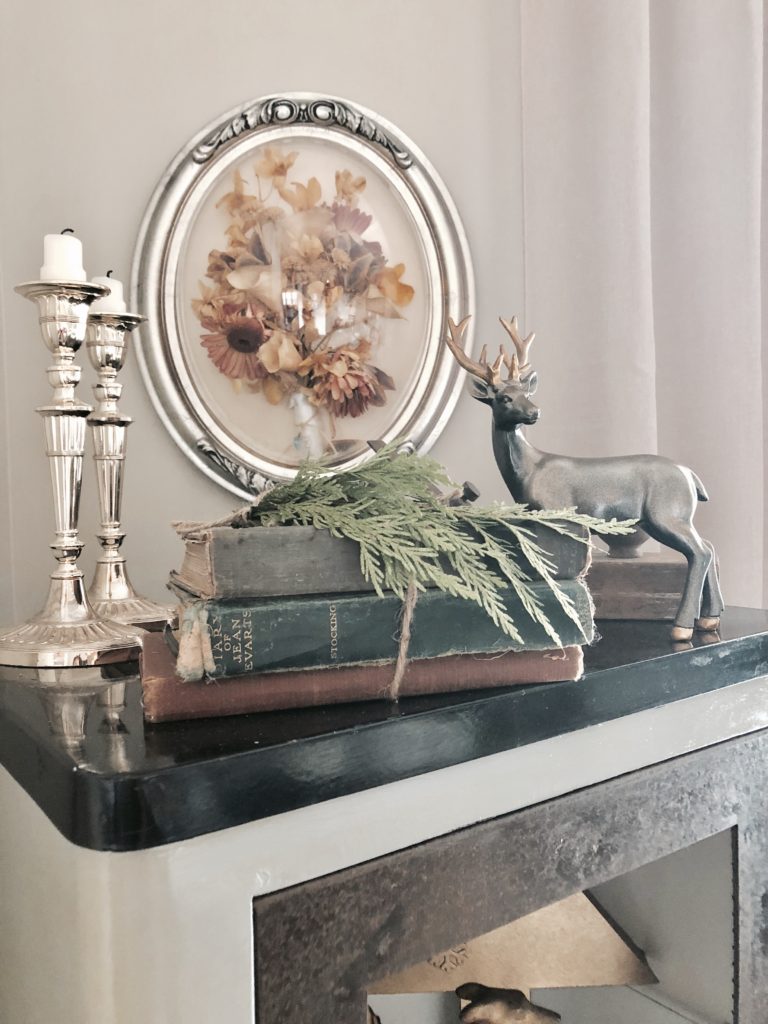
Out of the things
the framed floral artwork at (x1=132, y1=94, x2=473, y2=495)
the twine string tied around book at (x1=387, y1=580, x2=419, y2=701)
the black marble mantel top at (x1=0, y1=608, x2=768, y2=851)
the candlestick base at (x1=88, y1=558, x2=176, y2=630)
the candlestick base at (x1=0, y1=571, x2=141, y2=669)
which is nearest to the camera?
the black marble mantel top at (x1=0, y1=608, x2=768, y2=851)

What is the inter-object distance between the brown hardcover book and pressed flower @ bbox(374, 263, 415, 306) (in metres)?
0.65

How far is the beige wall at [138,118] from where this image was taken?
0.94m

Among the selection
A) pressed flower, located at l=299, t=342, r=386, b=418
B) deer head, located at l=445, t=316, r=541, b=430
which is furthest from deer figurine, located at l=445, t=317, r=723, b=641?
pressed flower, located at l=299, t=342, r=386, b=418

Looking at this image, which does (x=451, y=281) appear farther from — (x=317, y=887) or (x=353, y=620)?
(x=317, y=887)

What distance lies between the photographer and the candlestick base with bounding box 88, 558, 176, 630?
0.85m

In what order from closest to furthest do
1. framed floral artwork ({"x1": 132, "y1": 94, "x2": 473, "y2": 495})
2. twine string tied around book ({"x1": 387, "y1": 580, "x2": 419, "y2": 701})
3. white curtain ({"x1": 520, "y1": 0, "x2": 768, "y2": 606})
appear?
twine string tied around book ({"x1": 387, "y1": 580, "x2": 419, "y2": 701}) → framed floral artwork ({"x1": 132, "y1": 94, "x2": 473, "y2": 495}) → white curtain ({"x1": 520, "y1": 0, "x2": 768, "y2": 606})

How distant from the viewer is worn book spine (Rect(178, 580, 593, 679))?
0.53 metres

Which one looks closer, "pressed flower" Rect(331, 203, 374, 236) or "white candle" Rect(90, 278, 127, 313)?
"white candle" Rect(90, 278, 127, 313)

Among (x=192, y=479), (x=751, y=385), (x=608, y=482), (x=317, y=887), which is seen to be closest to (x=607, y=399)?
(x=751, y=385)

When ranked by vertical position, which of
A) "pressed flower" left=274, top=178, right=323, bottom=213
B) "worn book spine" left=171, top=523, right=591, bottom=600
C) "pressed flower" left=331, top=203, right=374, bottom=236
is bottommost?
"worn book spine" left=171, top=523, right=591, bottom=600

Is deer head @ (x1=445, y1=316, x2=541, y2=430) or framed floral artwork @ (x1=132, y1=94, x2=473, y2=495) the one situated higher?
framed floral artwork @ (x1=132, y1=94, x2=473, y2=495)

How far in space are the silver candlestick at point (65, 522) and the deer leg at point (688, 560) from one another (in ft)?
1.57

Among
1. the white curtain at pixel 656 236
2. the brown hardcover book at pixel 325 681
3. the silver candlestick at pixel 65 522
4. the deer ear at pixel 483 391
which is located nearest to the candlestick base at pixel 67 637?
the silver candlestick at pixel 65 522

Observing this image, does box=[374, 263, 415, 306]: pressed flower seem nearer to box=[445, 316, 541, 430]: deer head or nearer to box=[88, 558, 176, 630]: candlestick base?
box=[445, 316, 541, 430]: deer head
